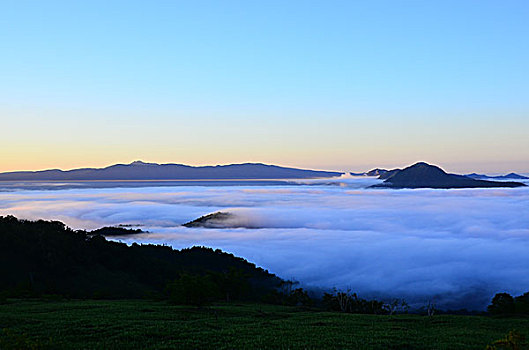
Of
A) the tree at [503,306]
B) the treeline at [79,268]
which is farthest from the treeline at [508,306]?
the treeline at [79,268]

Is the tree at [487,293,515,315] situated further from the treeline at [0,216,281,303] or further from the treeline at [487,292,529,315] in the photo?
the treeline at [0,216,281,303]

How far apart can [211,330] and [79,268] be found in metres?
65.7

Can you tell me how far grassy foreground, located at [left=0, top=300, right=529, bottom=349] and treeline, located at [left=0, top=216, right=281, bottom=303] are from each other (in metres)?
25.3

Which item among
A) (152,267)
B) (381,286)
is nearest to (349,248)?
(381,286)

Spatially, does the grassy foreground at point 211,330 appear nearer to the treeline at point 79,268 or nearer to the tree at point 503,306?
the tree at point 503,306

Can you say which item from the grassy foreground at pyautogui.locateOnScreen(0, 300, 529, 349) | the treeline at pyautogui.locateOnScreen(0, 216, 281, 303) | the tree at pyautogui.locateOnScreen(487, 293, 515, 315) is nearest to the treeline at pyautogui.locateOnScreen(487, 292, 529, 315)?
the tree at pyautogui.locateOnScreen(487, 293, 515, 315)

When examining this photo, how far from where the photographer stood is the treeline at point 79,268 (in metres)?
68.9

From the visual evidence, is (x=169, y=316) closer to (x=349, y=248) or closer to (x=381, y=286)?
(x=381, y=286)

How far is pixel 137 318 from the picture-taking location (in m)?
31.4

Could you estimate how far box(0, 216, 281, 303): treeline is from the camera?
68.9 metres

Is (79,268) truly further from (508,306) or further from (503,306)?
(508,306)

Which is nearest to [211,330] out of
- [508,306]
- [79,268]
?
[508,306]

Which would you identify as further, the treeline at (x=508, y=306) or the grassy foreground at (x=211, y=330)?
the treeline at (x=508, y=306)

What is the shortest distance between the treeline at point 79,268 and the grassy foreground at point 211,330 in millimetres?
25266
